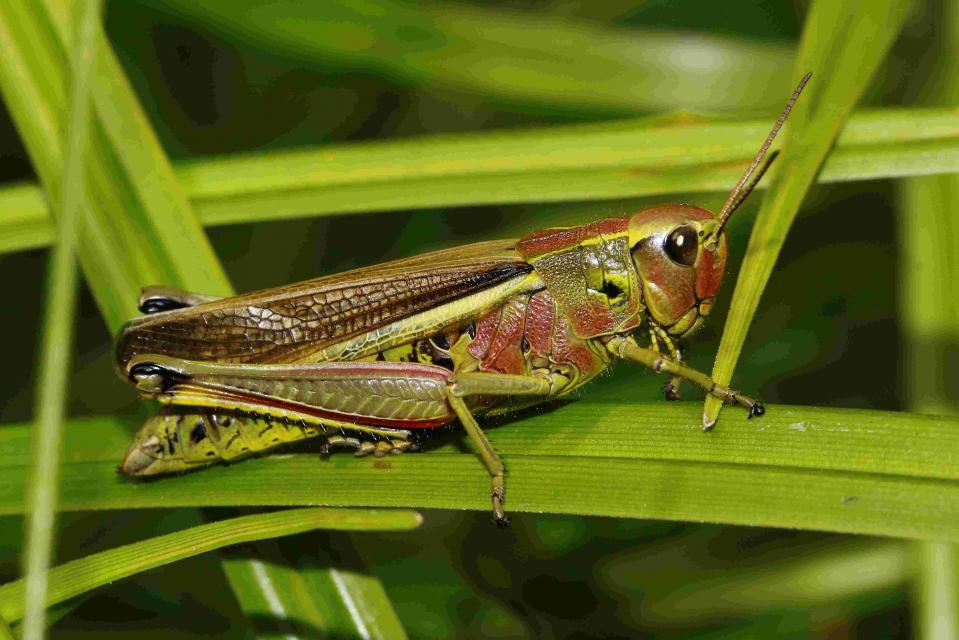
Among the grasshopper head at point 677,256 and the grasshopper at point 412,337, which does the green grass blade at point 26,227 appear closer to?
the grasshopper at point 412,337

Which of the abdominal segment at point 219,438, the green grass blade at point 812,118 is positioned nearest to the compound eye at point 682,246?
the green grass blade at point 812,118

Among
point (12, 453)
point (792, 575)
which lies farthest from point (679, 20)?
point (12, 453)

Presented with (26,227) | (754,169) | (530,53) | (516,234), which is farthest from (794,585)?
(26,227)

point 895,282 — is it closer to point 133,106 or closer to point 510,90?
point 510,90

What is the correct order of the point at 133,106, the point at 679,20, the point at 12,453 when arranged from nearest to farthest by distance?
the point at 12,453 < the point at 133,106 < the point at 679,20

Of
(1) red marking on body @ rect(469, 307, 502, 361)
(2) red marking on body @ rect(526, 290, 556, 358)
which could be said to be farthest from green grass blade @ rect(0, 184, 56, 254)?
(2) red marking on body @ rect(526, 290, 556, 358)

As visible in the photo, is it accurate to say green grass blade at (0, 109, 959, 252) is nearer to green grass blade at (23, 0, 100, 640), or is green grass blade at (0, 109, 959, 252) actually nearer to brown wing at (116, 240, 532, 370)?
brown wing at (116, 240, 532, 370)

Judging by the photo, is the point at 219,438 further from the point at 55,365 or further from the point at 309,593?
the point at 55,365
